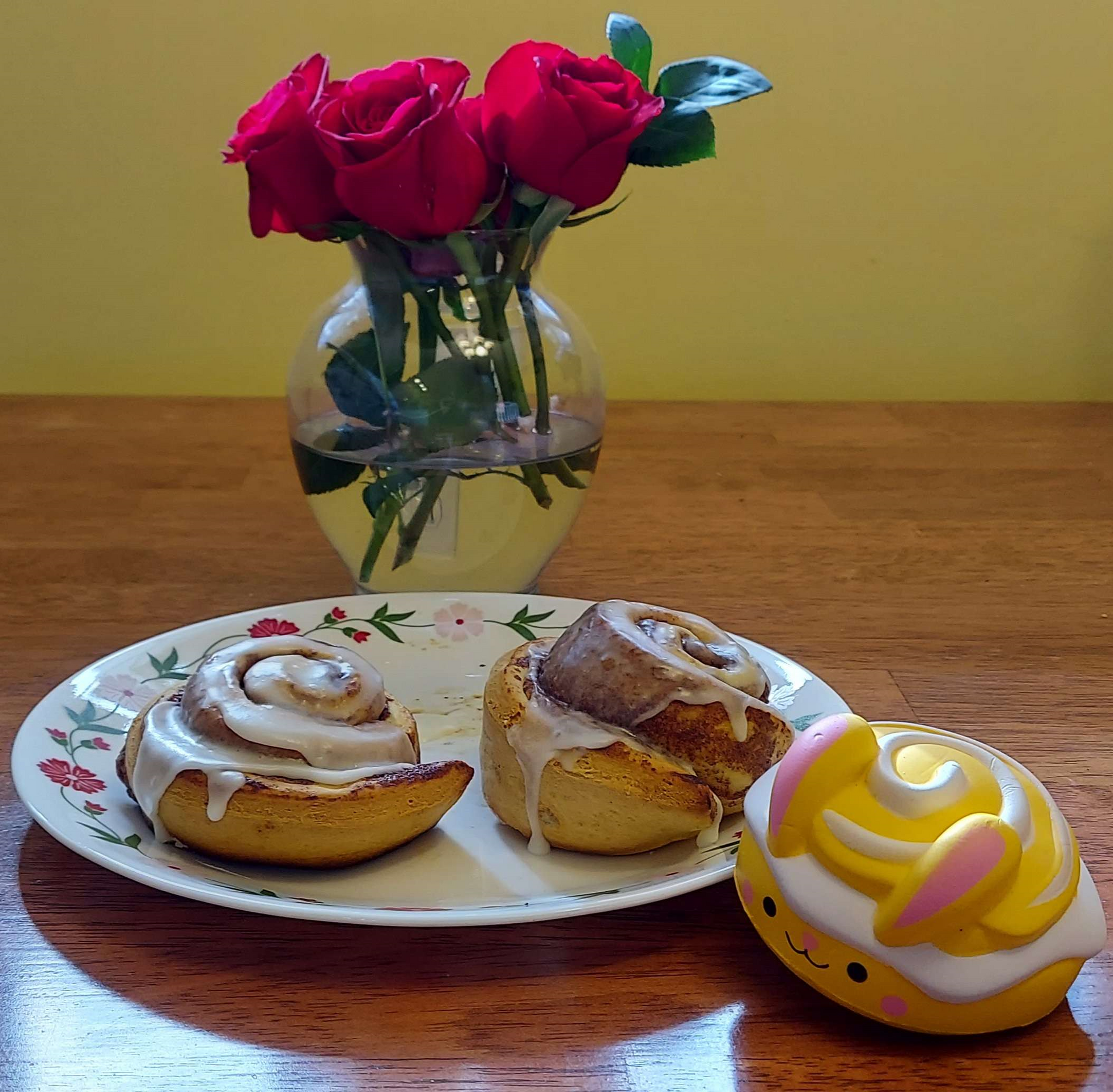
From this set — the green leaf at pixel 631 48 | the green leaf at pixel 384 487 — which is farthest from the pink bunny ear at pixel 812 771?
the green leaf at pixel 631 48

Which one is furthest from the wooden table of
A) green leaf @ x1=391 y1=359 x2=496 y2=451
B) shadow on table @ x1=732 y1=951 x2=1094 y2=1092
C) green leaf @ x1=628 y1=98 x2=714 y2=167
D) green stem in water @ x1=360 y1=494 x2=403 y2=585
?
green leaf @ x1=628 y1=98 x2=714 y2=167

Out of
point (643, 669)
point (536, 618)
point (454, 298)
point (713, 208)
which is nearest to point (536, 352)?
point (454, 298)

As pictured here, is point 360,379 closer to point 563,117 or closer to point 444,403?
point 444,403

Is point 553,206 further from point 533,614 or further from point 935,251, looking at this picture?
point 935,251

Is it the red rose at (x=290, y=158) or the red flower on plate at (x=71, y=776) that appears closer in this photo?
the red flower on plate at (x=71, y=776)

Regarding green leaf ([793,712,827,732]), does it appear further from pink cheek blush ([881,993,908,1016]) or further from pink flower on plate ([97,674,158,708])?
pink flower on plate ([97,674,158,708])

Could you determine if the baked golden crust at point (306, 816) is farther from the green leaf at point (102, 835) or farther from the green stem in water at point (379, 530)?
the green stem in water at point (379, 530)
